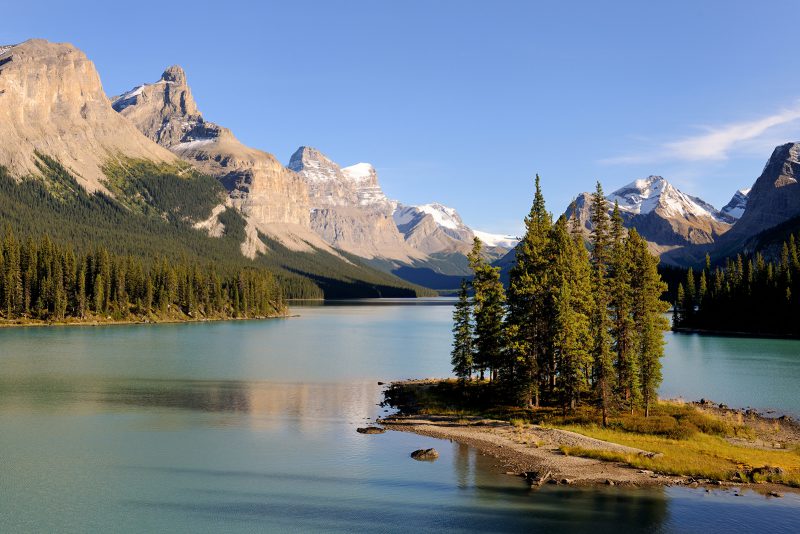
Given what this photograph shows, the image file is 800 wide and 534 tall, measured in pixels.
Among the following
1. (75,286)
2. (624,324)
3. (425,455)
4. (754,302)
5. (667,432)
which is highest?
(75,286)

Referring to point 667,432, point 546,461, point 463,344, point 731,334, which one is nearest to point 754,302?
point 731,334

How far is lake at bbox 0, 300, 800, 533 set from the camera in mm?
36406

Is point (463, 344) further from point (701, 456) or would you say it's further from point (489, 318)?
point (701, 456)

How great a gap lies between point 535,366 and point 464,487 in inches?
846

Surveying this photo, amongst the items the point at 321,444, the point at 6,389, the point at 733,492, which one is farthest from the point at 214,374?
the point at 733,492

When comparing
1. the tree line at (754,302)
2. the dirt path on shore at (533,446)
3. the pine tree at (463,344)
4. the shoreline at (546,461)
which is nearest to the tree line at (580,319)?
the pine tree at (463,344)

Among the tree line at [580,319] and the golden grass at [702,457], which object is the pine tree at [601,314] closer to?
the tree line at [580,319]

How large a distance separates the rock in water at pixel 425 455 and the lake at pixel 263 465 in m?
0.87

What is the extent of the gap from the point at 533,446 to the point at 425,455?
9051 mm

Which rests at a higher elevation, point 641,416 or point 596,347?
point 596,347

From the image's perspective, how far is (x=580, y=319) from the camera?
60344 mm

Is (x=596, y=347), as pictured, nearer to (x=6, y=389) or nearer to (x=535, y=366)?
(x=535, y=366)

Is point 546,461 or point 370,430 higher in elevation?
point 370,430

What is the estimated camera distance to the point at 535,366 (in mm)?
61750
